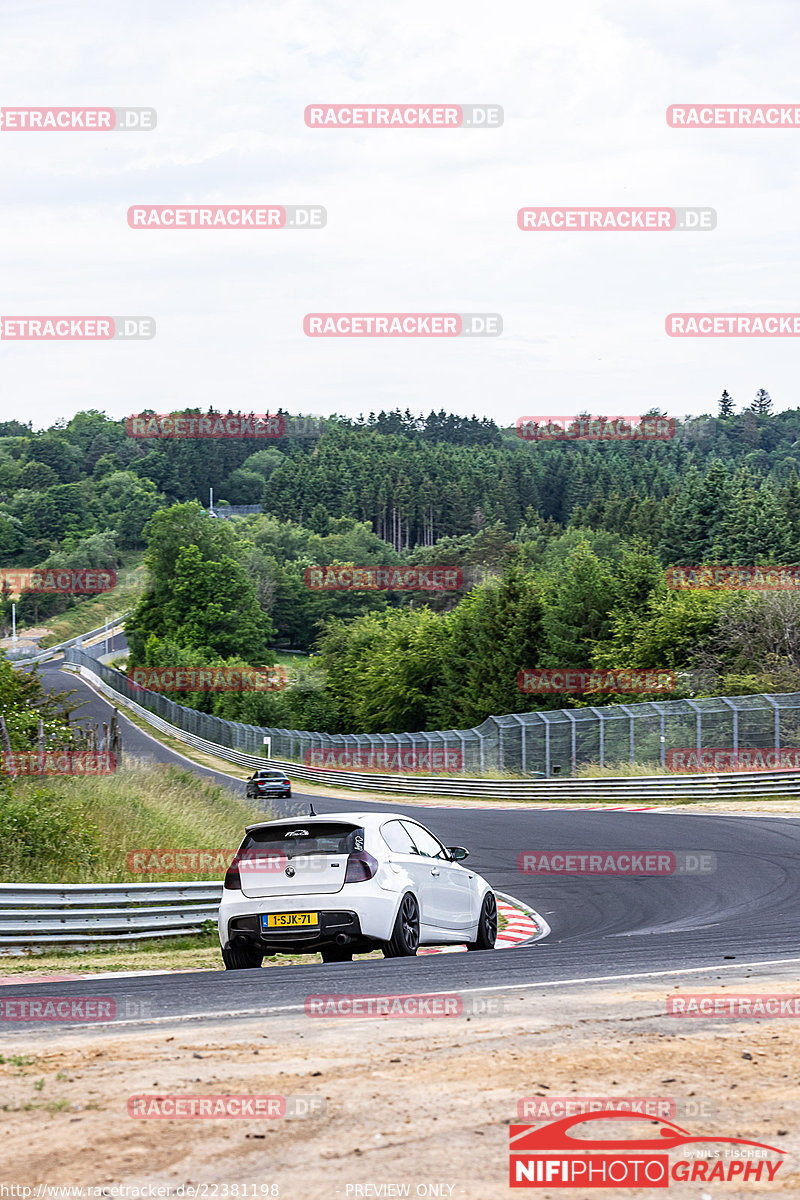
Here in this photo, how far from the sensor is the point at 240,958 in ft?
36.5

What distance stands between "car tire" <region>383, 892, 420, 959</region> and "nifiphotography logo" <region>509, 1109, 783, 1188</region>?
19.2 ft

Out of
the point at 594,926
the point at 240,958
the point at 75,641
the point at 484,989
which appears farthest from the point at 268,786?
the point at 75,641

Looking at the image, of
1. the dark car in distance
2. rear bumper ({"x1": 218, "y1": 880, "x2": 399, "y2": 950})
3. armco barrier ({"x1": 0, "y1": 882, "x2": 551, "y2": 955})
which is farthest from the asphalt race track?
the dark car in distance

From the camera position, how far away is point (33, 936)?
12.6 metres

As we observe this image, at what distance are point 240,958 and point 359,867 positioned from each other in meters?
1.39

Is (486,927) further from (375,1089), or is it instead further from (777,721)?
(777,721)

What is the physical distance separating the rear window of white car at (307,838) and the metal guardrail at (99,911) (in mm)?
2695

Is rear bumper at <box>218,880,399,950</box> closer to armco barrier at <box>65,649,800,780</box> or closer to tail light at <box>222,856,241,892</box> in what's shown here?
tail light at <box>222,856,241,892</box>

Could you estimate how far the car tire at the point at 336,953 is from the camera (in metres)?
10.7

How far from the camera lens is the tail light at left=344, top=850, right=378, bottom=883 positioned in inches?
424

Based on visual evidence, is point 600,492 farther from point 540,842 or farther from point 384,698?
point 540,842

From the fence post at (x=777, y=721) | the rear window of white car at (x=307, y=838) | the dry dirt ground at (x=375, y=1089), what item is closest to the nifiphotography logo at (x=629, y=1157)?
the dry dirt ground at (x=375, y=1089)

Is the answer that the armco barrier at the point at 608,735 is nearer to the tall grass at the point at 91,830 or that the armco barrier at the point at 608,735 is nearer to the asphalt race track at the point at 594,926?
the asphalt race track at the point at 594,926

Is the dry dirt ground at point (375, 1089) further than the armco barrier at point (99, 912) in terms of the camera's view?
No
